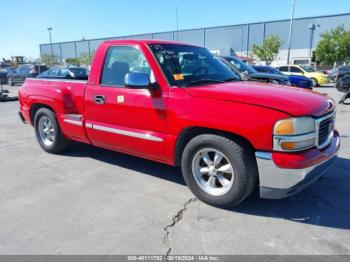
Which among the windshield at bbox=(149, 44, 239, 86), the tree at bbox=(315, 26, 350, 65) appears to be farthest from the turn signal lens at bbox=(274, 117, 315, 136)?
the tree at bbox=(315, 26, 350, 65)

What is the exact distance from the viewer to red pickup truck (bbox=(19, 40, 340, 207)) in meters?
3.09

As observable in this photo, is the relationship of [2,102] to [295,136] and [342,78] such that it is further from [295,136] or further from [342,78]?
[342,78]

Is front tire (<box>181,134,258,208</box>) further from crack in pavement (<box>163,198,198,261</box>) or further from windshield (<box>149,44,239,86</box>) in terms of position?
windshield (<box>149,44,239,86</box>)

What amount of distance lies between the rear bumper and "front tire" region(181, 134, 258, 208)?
148mm

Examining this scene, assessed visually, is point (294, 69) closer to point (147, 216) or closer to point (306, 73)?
point (306, 73)

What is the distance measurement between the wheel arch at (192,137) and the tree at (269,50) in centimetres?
4639

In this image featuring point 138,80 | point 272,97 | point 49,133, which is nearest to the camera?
point 272,97

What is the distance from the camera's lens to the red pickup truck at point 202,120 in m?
3.09

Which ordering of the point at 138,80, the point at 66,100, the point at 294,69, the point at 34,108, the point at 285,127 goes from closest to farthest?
the point at 285,127 < the point at 138,80 < the point at 66,100 < the point at 34,108 < the point at 294,69

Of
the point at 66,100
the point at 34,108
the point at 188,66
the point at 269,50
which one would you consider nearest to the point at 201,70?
the point at 188,66

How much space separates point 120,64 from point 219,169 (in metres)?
2.07

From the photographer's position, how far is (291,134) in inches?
119

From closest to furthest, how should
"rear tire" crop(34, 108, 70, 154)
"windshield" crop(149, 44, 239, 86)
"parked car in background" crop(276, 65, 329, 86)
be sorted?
"windshield" crop(149, 44, 239, 86), "rear tire" crop(34, 108, 70, 154), "parked car in background" crop(276, 65, 329, 86)

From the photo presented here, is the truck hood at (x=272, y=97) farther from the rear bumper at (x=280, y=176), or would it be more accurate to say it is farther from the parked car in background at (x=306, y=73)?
the parked car in background at (x=306, y=73)
